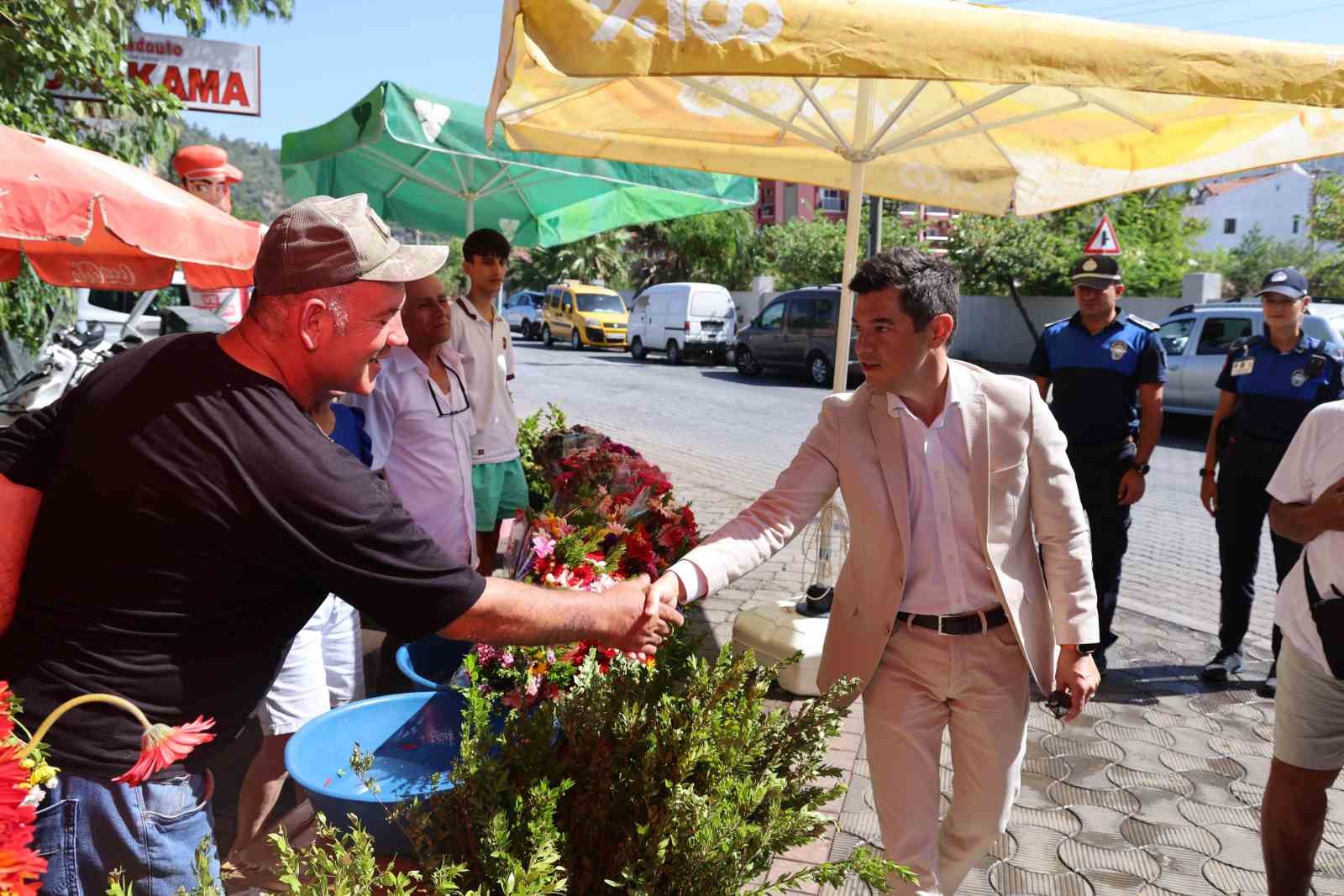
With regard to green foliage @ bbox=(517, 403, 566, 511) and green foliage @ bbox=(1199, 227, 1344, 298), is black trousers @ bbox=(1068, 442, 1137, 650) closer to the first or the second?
green foliage @ bbox=(517, 403, 566, 511)

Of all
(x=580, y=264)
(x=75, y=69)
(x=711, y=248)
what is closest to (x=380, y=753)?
(x=75, y=69)

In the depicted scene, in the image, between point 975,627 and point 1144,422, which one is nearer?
point 975,627

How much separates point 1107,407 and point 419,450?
340 cm

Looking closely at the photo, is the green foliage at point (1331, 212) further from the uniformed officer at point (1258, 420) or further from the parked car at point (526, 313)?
the uniformed officer at point (1258, 420)

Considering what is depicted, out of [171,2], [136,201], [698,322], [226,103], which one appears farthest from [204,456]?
[698,322]

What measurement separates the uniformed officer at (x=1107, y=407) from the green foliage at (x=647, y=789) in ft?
11.5

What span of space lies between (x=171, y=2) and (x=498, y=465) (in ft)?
15.6

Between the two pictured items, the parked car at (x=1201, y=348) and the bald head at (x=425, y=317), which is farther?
the parked car at (x=1201, y=348)

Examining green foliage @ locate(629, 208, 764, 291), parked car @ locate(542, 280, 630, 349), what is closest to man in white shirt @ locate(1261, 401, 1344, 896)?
parked car @ locate(542, 280, 630, 349)

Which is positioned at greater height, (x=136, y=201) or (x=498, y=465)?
(x=136, y=201)

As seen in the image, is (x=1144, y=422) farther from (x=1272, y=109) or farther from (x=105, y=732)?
(x=105, y=732)

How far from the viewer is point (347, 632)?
349 centimetres

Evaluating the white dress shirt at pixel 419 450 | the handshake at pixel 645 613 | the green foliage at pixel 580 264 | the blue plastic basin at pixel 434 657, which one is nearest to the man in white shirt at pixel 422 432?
the white dress shirt at pixel 419 450

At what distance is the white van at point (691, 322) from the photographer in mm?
25969
